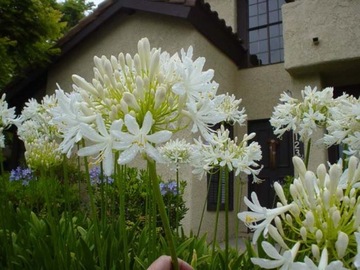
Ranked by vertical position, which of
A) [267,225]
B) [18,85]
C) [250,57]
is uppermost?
[250,57]

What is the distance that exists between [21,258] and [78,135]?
1610 mm

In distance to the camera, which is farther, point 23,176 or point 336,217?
point 23,176

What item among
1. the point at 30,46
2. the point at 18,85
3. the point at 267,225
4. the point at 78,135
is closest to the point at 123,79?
the point at 78,135

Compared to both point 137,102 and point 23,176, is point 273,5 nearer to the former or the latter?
point 23,176

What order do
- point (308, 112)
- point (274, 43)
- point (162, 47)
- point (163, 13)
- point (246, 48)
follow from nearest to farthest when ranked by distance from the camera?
point (308, 112)
point (163, 13)
point (162, 47)
point (274, 43)
point (246, 48)

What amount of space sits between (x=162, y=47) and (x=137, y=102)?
26.9ft

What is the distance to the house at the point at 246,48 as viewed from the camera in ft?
27.4

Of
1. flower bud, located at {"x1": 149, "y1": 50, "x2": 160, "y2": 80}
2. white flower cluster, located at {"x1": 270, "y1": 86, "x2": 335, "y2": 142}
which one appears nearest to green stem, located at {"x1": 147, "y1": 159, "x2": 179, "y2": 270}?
flower bud, located at {"x1": 149, "y1": 50, "x2": 160, "y2": 80}

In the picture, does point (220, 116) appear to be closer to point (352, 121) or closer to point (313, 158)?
point (352, 121)

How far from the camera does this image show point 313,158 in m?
8.64

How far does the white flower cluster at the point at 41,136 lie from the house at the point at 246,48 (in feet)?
16.0

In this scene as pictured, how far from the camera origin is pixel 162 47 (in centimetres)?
916

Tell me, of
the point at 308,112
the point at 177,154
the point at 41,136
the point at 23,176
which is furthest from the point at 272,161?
the point at 41,136

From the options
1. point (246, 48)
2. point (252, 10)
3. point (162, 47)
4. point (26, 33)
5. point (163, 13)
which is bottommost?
point (162, 47)
